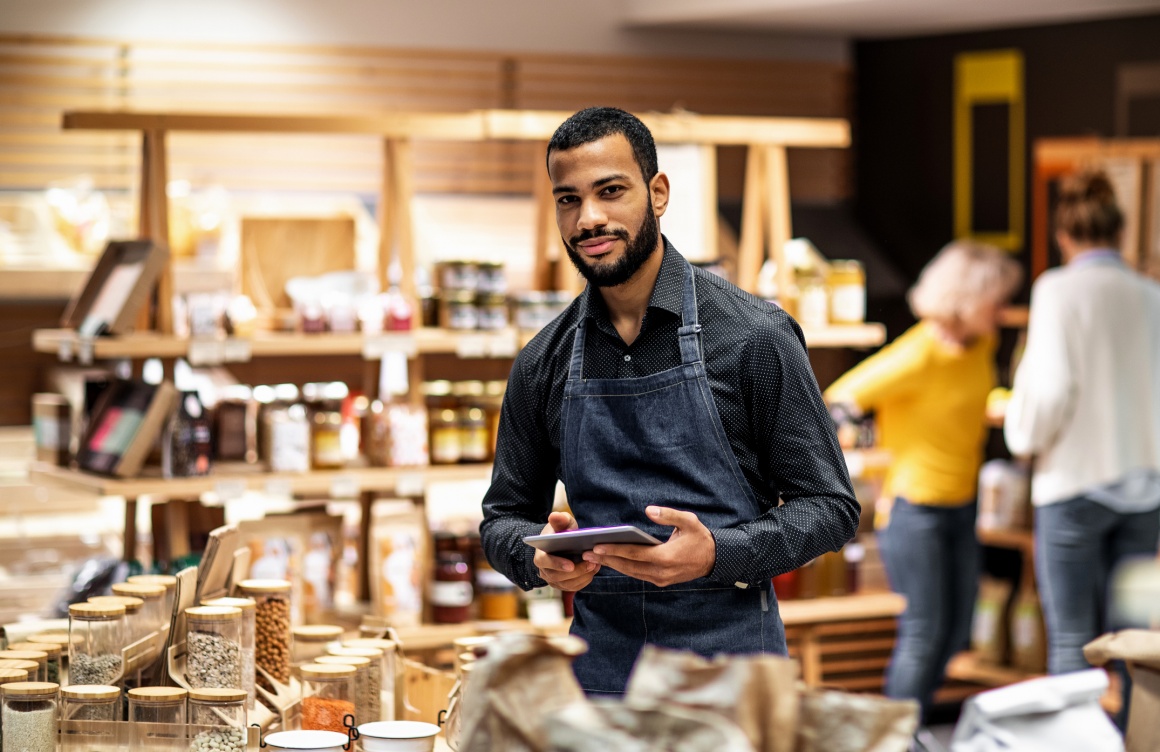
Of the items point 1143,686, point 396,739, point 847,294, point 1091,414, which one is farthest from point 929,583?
point 396,739

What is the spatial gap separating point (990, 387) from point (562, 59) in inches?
102

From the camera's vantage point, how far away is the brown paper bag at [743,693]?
5.19ft

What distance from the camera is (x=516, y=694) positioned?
5.44 ft

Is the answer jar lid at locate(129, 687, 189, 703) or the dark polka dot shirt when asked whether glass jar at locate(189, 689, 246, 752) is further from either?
the dark polka dot shirt

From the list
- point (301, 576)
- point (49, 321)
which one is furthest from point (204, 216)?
point (301, 576)

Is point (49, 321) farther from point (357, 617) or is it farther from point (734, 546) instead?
point (734, 546)

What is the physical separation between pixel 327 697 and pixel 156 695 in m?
0.36

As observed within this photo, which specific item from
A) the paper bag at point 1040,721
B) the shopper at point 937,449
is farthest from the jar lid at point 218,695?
the shopper at point 937,449

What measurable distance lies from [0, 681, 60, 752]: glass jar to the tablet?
886 millimetres

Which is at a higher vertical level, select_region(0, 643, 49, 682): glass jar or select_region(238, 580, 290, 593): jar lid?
select_region(238, 580, 290, 593): jar lid

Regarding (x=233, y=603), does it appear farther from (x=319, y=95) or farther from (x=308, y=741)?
(x=319, y=95)

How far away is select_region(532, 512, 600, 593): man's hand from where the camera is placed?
86.0 inches

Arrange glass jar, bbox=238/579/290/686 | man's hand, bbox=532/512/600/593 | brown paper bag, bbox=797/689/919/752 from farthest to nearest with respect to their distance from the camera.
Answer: glass jar, bbox=238/579/290/686, man's hand, bbox=532/512/600/593, brown paper bag, bbox=797/689/919/752

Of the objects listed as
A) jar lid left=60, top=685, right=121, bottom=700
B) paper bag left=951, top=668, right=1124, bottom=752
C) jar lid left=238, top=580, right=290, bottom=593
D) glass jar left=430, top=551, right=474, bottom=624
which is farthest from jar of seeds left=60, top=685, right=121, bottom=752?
glass jar left=430, top=551, right=474, bottom=624
